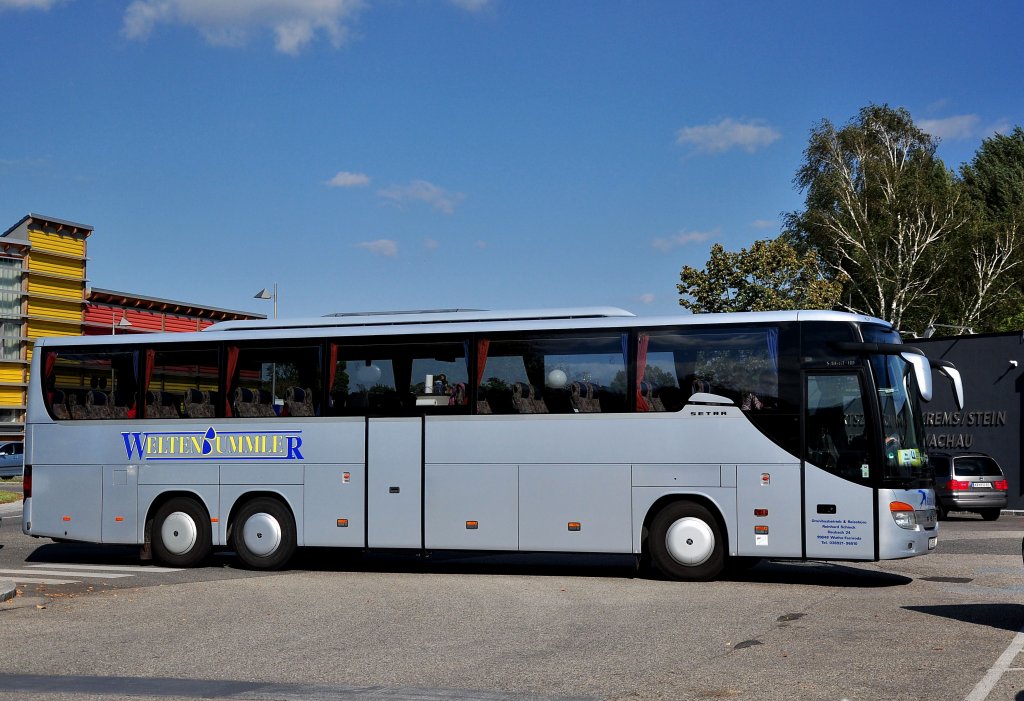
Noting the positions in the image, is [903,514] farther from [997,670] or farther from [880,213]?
[880,213]

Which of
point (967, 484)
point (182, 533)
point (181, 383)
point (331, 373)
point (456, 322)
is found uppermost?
point (456, 322)

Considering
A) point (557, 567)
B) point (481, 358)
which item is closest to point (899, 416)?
point (481, 358)

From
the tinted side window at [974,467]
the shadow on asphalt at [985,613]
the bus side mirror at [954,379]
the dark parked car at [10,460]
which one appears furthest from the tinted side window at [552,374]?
the dark parked car at [10,460]

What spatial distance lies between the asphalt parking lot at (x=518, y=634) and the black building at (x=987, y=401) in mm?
20298

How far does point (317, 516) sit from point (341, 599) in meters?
3.39

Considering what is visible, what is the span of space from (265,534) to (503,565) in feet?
12.1

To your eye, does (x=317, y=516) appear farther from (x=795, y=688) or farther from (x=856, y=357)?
(x=795, y=688)

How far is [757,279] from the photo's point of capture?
5447cm

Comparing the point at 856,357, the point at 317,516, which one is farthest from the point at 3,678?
the point at 856,357

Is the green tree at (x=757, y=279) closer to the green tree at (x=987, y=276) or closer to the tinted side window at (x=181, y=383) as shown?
the green tree at (x=987, y=276)

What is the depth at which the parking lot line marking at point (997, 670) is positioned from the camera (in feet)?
25.6

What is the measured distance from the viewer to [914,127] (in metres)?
60.6

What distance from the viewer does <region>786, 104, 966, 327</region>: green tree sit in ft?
182

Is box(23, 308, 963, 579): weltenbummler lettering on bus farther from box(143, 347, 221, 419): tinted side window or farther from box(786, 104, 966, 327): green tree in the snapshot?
box(786, 104, 966, 327): green tree
